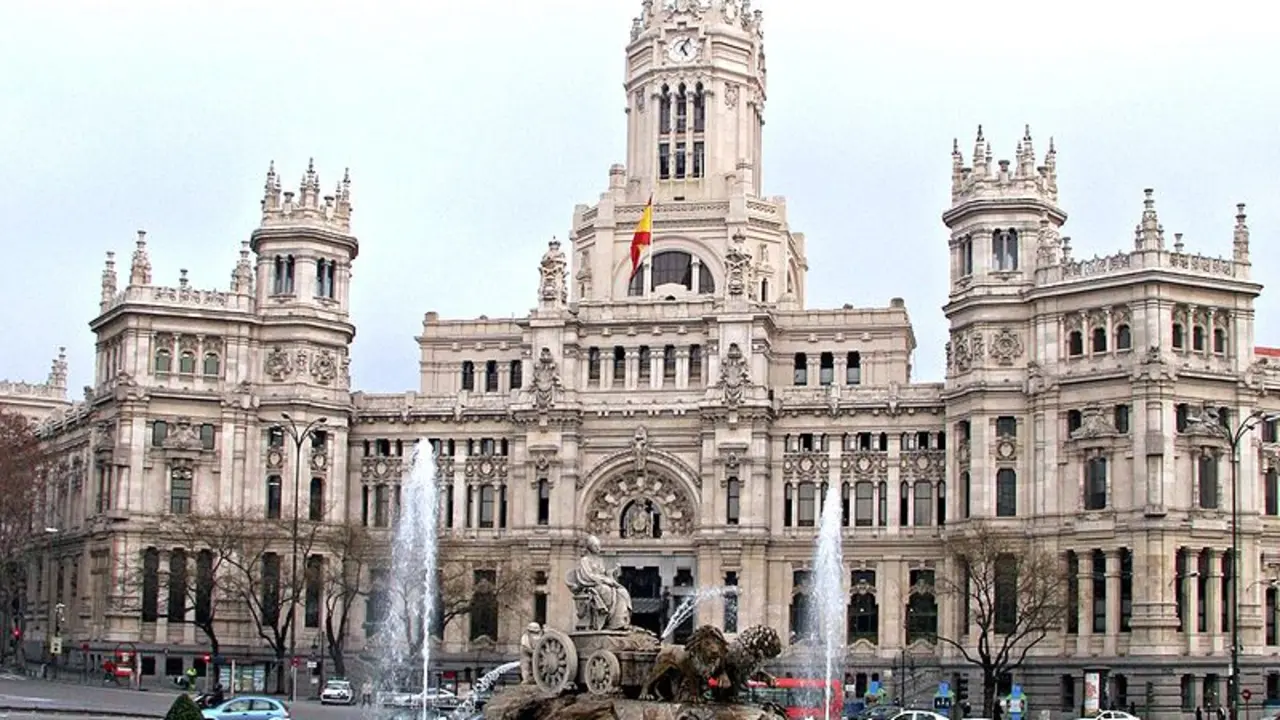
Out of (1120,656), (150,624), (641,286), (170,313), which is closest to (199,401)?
(170,313)

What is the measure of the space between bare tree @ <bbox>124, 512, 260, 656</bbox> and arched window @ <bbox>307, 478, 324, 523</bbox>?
207 inches

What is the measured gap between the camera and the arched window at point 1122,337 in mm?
102938

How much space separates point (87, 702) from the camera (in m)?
82.8

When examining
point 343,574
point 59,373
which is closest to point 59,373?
point 59,373

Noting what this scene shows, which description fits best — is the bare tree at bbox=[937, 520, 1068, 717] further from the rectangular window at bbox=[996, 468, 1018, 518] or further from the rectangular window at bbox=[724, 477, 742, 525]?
the rectangular window at bbox=[724, 477, 742, 525]

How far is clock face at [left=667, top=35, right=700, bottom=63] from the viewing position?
431 feet

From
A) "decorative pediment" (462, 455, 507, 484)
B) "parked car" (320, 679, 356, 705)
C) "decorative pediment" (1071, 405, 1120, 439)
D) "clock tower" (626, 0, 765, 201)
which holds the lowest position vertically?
"parked car" (320, 679, 356, 705)

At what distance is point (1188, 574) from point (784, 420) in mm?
25874

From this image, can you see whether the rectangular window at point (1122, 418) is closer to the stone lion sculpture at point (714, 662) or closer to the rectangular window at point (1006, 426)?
the rectangular window at point (1006, 426)

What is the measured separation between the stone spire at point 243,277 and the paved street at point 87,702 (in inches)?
1026

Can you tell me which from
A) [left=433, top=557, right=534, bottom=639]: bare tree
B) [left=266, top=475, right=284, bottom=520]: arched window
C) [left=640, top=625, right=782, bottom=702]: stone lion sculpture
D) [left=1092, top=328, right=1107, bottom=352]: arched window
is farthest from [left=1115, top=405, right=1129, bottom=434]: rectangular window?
[left=640, top=625, right=782, bottom=702]: stone lion sculpture

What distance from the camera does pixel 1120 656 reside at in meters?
100

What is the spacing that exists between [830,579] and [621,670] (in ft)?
213

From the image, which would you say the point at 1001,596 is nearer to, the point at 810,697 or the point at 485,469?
the point at 810,697
